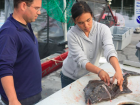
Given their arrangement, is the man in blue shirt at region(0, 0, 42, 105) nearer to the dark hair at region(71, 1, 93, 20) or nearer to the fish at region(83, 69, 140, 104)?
the dark hair at region(71, 1, 93, 20)

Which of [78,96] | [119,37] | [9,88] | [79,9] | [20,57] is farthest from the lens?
[119,37]

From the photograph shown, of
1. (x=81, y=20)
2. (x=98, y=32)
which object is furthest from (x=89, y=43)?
(x=81, y=20)

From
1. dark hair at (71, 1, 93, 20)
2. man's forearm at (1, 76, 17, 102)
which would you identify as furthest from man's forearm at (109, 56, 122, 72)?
man's forearm at (1, 76, 17, 102)

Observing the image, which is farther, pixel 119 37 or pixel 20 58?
pixel 119 37

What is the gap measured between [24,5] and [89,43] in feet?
2.79

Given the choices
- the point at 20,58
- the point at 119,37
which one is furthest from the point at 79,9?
the point at 119,37

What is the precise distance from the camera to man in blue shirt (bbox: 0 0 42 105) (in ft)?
4.18

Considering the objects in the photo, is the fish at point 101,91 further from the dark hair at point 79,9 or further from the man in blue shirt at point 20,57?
the dark hair at point 79,9

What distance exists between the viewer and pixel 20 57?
147 centimetres

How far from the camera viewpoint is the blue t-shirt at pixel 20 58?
130 centimetres

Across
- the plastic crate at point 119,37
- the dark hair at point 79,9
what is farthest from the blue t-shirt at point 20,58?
the plastic crate at point 119,37

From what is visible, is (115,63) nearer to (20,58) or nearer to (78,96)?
(78,96)

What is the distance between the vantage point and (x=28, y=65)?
1.56 metres

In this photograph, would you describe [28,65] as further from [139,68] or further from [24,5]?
[139,68]
